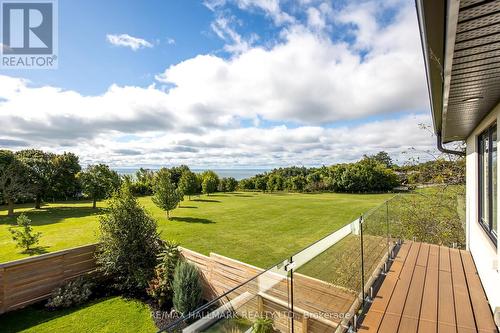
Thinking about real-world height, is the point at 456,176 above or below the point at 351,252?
above

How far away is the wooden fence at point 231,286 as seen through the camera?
1.85m

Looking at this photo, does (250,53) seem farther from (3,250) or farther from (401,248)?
(3,250)

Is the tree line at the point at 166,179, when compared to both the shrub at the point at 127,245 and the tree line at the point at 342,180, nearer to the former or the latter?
the tree line at the point at 342,180

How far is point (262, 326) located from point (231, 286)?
4.35 meters

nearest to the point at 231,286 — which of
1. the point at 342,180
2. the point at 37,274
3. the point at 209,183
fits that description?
the point at 37,274

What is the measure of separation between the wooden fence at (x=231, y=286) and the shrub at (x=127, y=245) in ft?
2.72

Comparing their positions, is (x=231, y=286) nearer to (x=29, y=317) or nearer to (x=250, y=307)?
(x=250, y=307)

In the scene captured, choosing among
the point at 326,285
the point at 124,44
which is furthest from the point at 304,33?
the point at 326,285

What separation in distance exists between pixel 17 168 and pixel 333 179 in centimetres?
3016

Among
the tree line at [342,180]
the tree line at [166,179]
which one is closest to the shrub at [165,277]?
the tree line at [166,179]

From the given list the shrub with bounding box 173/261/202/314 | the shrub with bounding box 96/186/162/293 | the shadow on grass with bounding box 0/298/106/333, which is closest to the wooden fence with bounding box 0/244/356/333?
the shadow on grass with bounding box 0/298/106/333

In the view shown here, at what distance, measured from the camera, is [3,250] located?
985cm

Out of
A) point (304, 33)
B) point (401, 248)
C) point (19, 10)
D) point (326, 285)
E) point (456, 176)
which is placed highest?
point (19, 10)

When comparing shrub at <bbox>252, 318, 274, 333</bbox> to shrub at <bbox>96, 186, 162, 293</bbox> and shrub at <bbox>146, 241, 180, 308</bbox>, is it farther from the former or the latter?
shrub at <bbox>96, 186, 162, 293</bbox>
